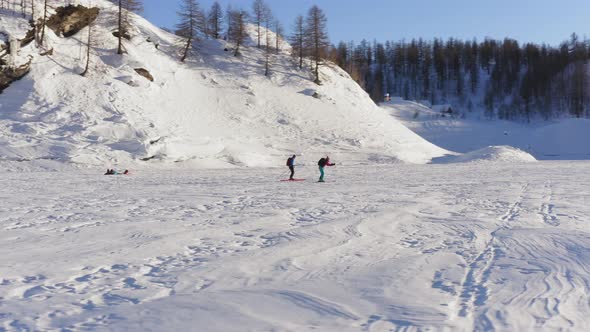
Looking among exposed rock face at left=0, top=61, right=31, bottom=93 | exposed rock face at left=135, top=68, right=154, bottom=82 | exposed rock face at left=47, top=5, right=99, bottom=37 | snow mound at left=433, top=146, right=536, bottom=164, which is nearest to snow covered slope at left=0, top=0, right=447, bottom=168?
exposed rock face at left=135, top=68, right=154, bottom=82

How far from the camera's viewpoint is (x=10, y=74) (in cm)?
3177

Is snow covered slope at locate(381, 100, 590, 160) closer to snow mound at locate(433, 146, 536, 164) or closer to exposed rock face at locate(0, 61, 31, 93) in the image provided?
snow mound at locate(433, 146, 536, 164)

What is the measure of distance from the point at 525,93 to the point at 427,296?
97.6 metres

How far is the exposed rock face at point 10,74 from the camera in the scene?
31.5 metres

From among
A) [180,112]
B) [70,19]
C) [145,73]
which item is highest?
[70,19]

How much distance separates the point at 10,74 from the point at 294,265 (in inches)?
1359

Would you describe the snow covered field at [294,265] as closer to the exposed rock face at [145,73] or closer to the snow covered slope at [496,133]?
the exposed rock face at [145,73]

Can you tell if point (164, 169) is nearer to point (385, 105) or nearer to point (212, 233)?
point (212, 233)

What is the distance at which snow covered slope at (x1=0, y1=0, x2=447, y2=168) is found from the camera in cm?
2838

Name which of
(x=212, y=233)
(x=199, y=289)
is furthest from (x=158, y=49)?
(x=199, y=289)

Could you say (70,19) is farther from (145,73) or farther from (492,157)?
(492,157)

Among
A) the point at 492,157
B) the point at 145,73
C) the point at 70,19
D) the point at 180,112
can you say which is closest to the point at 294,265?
the point at 180,112

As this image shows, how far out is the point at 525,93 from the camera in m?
88.6

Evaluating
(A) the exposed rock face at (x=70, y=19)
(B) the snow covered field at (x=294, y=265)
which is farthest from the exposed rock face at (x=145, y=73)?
(B) the snow covered field at (x=294, y=265)
